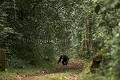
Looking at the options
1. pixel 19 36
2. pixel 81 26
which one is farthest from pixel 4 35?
pixel 81 26

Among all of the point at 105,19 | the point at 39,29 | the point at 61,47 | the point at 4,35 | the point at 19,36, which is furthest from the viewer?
the point at 61,47

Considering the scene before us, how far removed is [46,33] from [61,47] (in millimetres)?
24449

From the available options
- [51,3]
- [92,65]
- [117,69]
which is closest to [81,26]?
[51,3]

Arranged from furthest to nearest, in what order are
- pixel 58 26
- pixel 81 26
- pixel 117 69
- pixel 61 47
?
pixel 61 47
pixel 81 26
pixel 58 26
pixel 117 69

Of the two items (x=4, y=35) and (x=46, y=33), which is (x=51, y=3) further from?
(x=4, y=35)

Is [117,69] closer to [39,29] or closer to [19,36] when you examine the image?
[19,36]

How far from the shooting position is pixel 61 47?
4959cm

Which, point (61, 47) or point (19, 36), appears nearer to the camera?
point (19, 36)

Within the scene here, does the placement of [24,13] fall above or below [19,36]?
above

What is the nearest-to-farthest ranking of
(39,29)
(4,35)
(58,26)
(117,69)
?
(117,69) → (4,35) → (39,29) → (58,26)

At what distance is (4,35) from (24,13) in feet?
12.1

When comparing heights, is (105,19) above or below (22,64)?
above

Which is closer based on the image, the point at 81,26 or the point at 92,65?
the point at 92,65

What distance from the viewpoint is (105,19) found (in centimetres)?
1148
